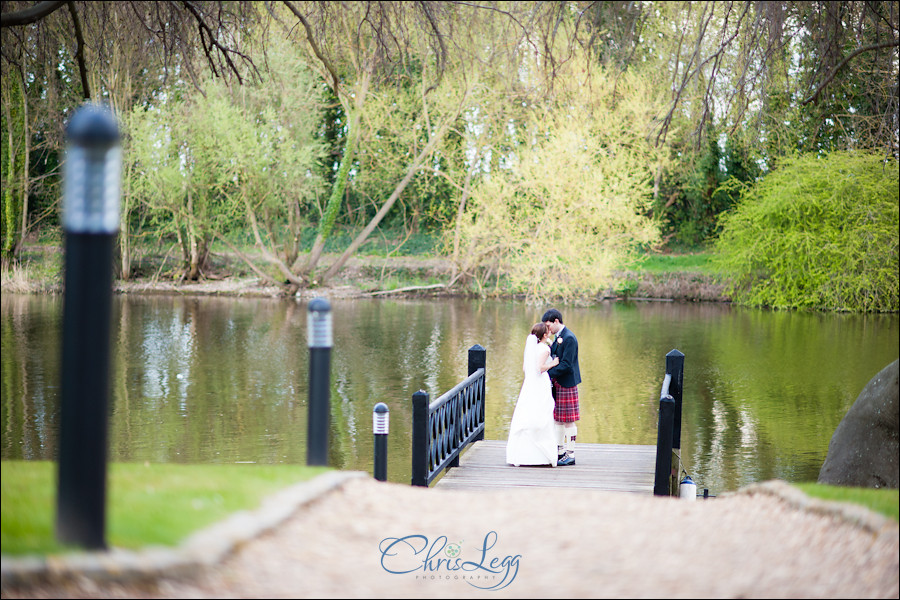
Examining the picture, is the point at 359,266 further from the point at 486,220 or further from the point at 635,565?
the point at 635,565

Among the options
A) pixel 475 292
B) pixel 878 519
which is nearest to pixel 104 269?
pixel 878 519

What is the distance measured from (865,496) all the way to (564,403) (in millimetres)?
5292

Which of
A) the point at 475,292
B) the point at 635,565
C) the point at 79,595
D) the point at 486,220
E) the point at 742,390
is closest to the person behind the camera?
the point at 79,595

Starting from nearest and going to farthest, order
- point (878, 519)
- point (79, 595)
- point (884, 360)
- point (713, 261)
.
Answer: point (79, 595) → point (878, 519) → point (884, 360) → point (713, 261)

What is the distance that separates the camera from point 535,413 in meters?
10.0

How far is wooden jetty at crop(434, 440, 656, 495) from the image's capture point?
9250 mm

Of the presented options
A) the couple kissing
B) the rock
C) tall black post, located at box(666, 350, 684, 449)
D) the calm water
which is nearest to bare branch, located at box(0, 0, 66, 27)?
the couple kissing

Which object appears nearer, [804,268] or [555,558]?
[555,558]

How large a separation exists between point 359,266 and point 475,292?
611 cm

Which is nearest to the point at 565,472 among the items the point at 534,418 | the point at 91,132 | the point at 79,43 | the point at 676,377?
the point at 534,418

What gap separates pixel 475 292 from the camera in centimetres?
3647

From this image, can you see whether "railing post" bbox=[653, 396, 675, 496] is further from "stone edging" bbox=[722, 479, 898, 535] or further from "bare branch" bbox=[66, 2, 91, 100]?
"bare branch" bbox=[66, 2, 91, 100]

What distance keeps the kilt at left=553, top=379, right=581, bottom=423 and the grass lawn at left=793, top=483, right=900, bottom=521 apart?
15.8 feet

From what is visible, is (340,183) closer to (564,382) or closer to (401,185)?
(401,185)
